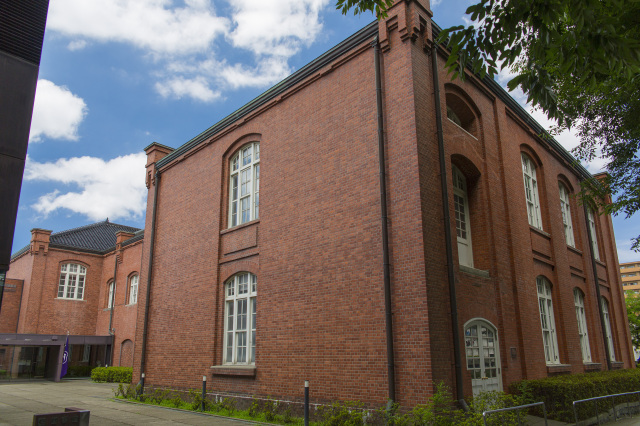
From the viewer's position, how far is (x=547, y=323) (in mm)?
15219

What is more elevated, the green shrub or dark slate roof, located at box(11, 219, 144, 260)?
dark slate roof, located at box(11, 219, 144, 260)

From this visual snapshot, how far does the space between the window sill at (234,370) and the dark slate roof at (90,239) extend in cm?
1720

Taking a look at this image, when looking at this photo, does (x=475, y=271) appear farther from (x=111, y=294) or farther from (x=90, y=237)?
(x=90, y=237)

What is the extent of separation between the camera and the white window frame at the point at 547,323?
48.9 feet

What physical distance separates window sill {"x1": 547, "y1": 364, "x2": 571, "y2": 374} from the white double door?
3080mm

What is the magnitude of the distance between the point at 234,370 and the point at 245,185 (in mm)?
5646

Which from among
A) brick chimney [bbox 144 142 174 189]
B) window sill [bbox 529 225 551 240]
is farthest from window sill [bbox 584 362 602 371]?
brick chimney [bbox 144 142 174 189]

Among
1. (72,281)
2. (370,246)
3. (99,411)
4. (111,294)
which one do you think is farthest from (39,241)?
(370,246)

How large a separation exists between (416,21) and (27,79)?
321 inches

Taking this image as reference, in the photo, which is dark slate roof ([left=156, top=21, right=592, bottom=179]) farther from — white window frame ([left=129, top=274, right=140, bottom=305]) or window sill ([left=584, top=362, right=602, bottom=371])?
white window frame ([left=129, top=274, right=140, bottom=305])

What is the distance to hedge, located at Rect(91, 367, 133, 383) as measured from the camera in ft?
79.9

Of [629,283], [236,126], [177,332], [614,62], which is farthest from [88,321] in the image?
[629,283]

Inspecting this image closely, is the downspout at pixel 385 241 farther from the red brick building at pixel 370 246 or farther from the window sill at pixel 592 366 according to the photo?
the window sill at pixel 592 366

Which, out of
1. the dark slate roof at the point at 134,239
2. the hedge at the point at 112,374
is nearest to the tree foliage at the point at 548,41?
the hedge at the point at 112,374
